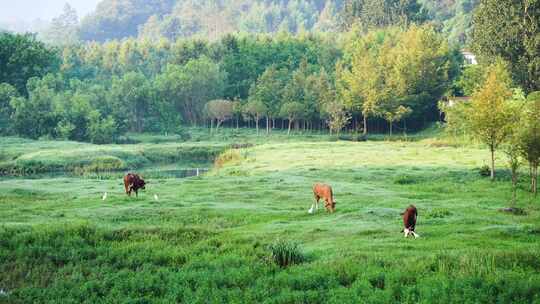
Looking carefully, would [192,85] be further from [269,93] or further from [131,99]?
[269,93]

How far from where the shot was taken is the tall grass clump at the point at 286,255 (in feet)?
65.6

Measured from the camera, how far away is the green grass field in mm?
17703

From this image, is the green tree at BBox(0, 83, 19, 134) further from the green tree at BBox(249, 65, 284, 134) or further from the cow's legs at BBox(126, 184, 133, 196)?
the cow's legs at BBox(126, 184, 133, 196)

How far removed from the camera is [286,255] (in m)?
20.0

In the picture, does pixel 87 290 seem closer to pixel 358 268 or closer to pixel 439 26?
pixel 358 268

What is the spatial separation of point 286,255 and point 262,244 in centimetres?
223

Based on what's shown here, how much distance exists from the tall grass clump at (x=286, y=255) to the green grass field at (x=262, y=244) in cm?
27

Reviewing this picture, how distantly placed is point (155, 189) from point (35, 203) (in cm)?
757

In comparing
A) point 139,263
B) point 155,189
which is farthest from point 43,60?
point 139,263

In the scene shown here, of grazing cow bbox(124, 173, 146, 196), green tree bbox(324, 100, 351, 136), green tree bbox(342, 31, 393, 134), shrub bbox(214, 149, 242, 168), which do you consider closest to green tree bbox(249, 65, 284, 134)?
green tree bbox(324, 100, 351, 136)

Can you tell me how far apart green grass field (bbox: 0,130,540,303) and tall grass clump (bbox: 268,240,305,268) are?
0.27m

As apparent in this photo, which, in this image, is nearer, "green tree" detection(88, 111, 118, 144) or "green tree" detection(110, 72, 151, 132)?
"green tree" detection(88, 111, 118, 144)

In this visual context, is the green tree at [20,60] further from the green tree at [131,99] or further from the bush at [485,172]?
the bush at [485,172]

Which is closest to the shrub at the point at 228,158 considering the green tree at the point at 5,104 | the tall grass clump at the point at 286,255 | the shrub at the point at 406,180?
the shrub at the point at 406,180
